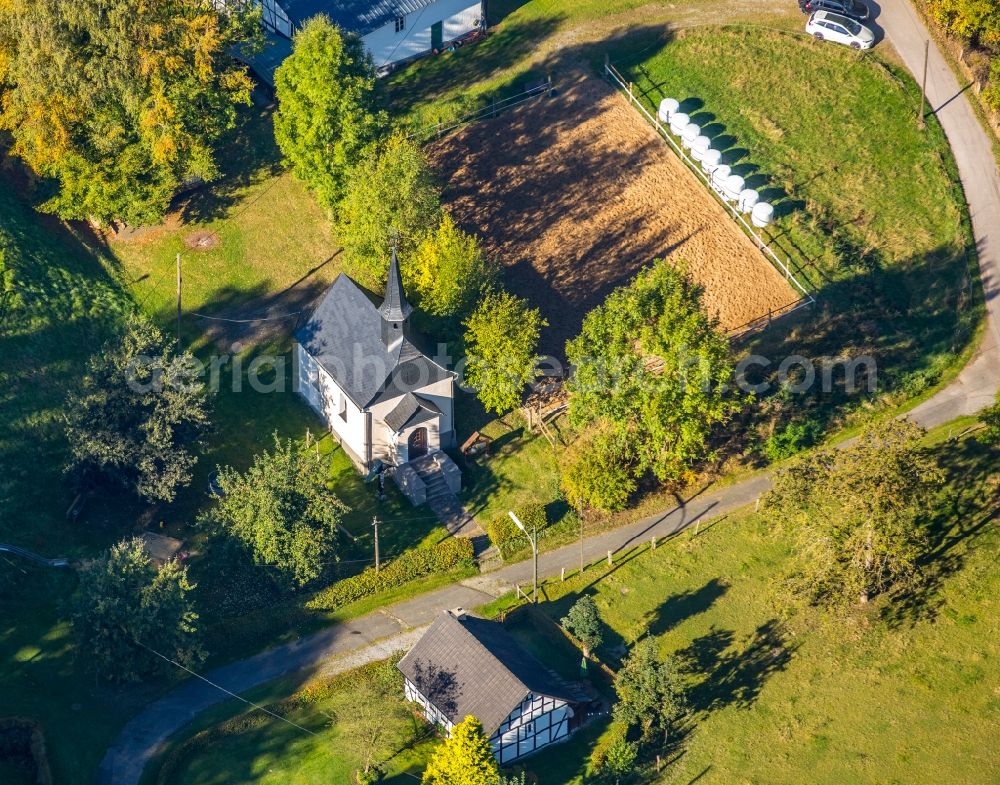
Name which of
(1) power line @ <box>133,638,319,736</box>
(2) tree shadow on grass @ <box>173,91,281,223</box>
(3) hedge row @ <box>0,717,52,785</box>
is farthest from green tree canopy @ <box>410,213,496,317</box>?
(3) hedge row @ <box>0,717,52,785</box>

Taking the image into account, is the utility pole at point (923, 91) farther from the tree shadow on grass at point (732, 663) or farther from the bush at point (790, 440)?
the tree shadow on grass at point (732, 663)

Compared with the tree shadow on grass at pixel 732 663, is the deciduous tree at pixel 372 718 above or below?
above

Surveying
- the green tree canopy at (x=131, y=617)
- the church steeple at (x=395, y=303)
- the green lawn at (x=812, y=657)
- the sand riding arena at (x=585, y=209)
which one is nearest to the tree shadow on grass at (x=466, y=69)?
the sand riding arena at (x=585, y=209)

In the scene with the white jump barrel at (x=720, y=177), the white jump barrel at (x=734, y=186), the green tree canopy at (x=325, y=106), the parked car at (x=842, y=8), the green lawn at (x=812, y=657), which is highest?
the green tree canopy at (x=325, y=106)

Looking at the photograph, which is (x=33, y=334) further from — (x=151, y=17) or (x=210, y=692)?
(x=210, y=692)

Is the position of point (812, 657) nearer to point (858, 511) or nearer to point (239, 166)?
point (858, 511)

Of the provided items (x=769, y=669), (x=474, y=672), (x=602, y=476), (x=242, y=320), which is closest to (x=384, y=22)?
(x=242, y=320)

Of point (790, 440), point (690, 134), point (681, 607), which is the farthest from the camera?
point (690, 134)

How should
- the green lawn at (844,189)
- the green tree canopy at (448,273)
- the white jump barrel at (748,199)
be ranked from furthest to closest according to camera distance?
the white jump barrel at (748,199)
the green lawn at (844,189)
the green tree canopy at (448,273)
